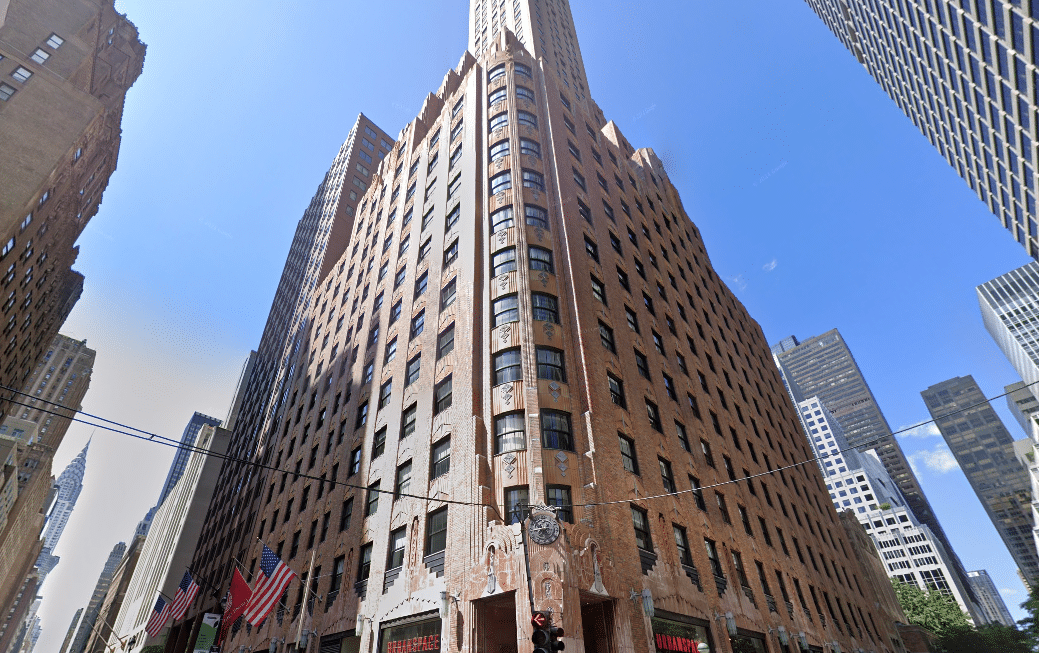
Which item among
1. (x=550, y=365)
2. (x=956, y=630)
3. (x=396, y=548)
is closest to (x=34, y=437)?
(x=396, y=548)

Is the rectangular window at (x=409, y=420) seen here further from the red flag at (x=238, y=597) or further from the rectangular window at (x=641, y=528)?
the rectangular window at (x=641, y=528)

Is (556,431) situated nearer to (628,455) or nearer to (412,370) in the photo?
(628,455)

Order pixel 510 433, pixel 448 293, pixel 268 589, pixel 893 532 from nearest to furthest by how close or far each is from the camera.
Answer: pixel 510 433, pixel 268 589, pixel 448 293, pixel 893 532

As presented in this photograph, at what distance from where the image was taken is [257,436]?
6178 cm

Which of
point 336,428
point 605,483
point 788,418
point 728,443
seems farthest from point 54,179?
point 788,418

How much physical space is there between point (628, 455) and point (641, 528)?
3.41 m

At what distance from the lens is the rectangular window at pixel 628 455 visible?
2513 cm

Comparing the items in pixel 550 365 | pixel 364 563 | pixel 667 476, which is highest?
pixel 550 365

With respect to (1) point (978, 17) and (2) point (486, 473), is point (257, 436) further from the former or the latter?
(1) point (978, 17)

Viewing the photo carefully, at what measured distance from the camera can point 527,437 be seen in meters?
23.1

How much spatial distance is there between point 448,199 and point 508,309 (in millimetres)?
13275

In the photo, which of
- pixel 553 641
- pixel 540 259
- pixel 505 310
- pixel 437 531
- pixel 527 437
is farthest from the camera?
pixel 540 259

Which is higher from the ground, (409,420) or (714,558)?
(409,420)

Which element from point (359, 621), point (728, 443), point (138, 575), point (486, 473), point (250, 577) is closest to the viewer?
point (486, 473)
